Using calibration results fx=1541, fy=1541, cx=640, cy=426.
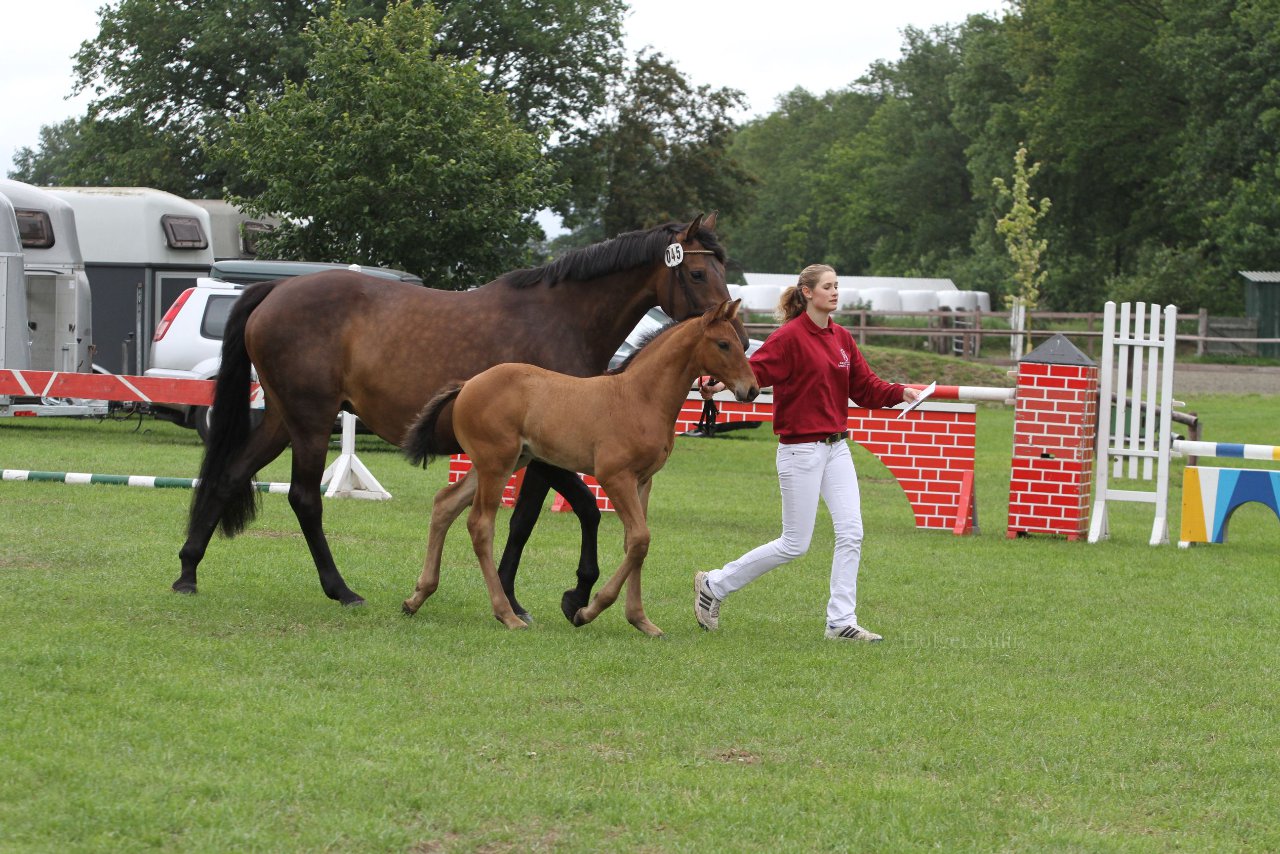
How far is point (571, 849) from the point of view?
4.43 m

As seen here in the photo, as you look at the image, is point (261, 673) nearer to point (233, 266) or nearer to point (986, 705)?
point (986, 705)

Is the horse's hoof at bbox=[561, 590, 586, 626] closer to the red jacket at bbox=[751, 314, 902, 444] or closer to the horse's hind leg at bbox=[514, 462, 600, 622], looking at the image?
the horse's hind leg at bbox=[514, 462, 600, 622]

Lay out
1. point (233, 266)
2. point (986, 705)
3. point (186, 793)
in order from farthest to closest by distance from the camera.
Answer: point (233, 266) < point (986, 705) < point (186, 793)

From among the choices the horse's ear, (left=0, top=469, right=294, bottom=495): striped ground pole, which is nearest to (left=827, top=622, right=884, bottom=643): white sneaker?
the horse's ear

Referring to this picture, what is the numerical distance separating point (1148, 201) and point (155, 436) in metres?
43.7

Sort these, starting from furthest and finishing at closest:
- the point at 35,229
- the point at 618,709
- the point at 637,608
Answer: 1. the point at 35,229
2. the point at 637,608
3. the point at 618,709

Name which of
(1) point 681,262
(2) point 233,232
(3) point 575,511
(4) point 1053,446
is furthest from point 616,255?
(2) point 233,232

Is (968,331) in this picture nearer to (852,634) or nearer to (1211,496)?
(1211,496)

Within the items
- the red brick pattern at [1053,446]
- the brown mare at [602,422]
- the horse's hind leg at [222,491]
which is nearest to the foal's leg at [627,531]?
the brown mare at [602,422]

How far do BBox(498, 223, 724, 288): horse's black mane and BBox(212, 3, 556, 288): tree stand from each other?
56.6 ft

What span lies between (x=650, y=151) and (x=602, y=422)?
39.5 m

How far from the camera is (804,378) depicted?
25.5ft

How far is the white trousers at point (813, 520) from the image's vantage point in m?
7.77

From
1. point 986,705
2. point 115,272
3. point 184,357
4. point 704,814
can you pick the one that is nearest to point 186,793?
point 704,814
